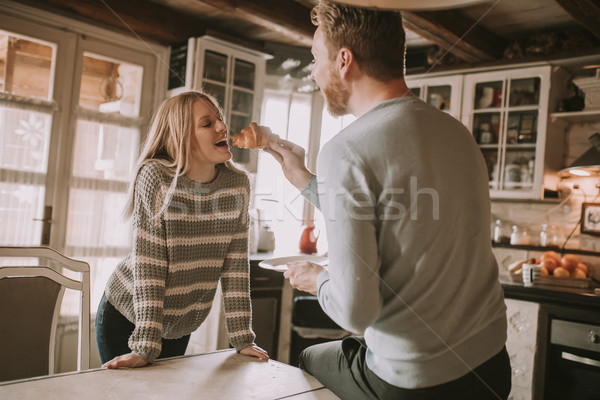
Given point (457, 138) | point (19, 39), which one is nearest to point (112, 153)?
point (19, 39)

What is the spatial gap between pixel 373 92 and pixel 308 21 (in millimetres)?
2826

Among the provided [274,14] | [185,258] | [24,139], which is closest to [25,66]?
[24,139]

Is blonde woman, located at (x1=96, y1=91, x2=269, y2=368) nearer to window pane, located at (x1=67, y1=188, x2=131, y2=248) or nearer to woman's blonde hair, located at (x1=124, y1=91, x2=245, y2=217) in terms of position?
woman's blonde hair, located at (x1=124, y1=91, x2=245, y2=217)

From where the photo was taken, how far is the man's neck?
40.8 inches

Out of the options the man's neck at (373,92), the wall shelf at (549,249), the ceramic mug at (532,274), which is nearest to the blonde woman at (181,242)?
the man's neck at (373,92)

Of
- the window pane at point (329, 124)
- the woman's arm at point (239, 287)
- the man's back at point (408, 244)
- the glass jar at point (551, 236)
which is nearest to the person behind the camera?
the man's back at point (408, 244)

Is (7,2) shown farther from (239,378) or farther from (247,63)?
(239,378)

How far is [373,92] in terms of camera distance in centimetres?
104

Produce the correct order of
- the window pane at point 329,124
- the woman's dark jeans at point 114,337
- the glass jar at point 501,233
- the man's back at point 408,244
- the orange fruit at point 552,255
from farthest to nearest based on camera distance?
the window pane at point 329,124 → the glass jar at point 501,233 → the orange fruit at point 552,255 → the woman's dark jeans at point 114,337 → the man's back at point 408,244

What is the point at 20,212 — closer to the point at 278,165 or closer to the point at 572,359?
the point at 278,165

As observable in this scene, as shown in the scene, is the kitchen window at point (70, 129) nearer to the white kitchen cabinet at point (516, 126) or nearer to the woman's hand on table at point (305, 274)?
the white kitchen cabinet at point (516, 126)

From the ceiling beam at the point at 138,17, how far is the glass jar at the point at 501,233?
268 centimetres

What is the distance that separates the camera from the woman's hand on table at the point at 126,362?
46.5 inches

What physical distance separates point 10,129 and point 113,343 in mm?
2040
